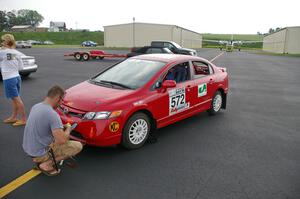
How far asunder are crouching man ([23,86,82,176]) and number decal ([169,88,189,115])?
7.03 ft

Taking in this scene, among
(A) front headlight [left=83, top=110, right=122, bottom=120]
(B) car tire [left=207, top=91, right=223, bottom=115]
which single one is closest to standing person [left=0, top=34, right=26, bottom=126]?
(A) front headlight [left=83, top=110, right=122, bottom=120]

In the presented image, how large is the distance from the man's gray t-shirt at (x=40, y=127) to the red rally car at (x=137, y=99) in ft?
2.50

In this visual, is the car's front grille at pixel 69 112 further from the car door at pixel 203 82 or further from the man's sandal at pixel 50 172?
the car door at pixel 203 82

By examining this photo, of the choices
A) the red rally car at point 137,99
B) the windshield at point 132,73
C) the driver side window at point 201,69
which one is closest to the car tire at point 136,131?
the red rally car at point 137,99

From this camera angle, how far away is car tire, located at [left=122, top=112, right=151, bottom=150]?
4688mm

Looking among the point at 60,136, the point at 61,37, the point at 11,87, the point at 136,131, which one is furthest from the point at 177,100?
the point at 61,37

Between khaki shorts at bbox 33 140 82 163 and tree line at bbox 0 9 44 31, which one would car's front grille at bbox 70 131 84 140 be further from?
tree line at bbox 0 9 44 31

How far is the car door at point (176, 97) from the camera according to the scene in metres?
5.23

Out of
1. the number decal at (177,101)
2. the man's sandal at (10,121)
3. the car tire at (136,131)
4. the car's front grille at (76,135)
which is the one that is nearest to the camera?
the car's front grille at (76,135)

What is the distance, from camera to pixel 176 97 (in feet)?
18.2

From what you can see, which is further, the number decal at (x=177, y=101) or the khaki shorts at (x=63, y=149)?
the number decal at (x=177, y=101)

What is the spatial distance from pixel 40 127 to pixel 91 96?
132cm

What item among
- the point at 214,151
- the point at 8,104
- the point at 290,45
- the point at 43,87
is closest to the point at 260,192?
the point at 214,151

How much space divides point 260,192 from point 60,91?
9.32ft
